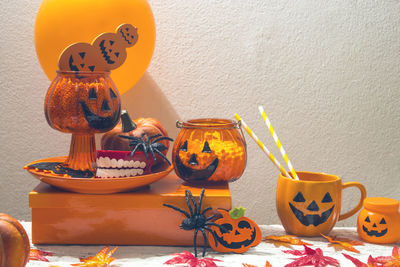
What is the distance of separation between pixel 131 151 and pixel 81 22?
299mm

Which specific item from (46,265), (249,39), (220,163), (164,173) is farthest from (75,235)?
(249,39)

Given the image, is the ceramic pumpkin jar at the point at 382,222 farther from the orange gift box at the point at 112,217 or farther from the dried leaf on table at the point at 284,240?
the orange gift box at the point at 112,217


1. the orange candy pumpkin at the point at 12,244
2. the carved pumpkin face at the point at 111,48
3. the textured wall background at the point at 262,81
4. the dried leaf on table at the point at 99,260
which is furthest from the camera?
the textured wall background at the point at 262,81

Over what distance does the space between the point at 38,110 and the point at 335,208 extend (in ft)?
2.80

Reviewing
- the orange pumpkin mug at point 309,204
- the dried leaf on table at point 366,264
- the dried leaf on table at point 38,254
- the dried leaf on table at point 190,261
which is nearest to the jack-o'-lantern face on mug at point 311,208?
the orange pumpkin mug at point 309,204

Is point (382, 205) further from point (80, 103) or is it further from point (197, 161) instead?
point (80, 103)

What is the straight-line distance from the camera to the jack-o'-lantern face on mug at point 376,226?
33.8 inches

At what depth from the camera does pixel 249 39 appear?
48.0 inches

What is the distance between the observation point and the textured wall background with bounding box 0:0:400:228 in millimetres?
1214

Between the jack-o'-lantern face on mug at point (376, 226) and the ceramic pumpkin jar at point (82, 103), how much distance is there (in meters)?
0.55

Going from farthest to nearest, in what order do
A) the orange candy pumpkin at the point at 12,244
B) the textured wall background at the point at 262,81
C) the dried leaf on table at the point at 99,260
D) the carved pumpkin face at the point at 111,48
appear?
the textured wall background at the point at 262,81
the carved pumpkin face at the point at 111,48
the dried leaf on table at the point at 99,260
the orange candy pumpkin at the point at 12,244

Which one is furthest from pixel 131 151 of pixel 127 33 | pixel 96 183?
pixel 127 33

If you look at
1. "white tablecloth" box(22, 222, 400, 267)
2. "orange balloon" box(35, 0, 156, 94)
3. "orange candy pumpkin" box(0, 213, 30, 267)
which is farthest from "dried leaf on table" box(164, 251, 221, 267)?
"orange balloon" box(35, 0, 156, 94)

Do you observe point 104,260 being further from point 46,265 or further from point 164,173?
point 164,173
